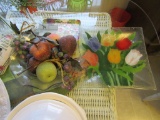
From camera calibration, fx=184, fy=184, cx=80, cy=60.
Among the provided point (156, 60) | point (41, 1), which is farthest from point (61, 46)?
point (156, 60)

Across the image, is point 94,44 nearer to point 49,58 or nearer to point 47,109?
point 49,58

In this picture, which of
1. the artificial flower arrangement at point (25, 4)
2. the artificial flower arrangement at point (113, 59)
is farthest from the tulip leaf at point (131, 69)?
the artificial flower arrangement at point (25, 4)

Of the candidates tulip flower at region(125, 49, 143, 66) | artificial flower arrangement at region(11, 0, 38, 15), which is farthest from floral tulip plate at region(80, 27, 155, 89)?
artificial flower arrangement at region(11, 0, 38, 15)

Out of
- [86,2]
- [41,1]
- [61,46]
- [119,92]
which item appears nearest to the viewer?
[61,46]

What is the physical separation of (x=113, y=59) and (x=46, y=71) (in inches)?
10.1

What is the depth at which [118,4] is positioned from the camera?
1.33 metres

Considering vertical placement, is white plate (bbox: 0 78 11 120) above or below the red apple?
below

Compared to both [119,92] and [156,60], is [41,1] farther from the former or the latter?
[156,60]

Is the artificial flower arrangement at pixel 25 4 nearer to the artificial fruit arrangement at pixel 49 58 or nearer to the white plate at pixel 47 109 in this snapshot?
the artificial fruit arrangement at pixel 49 58

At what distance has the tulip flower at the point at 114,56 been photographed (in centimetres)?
69

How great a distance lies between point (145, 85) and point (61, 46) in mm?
351

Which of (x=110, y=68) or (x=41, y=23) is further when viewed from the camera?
(x=41, y=23)

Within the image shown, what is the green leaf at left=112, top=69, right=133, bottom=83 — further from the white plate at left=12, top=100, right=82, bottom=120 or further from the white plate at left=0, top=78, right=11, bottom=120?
the white plate at left=0, top=78, right=11, bottom=120

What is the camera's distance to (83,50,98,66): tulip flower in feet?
2.29
